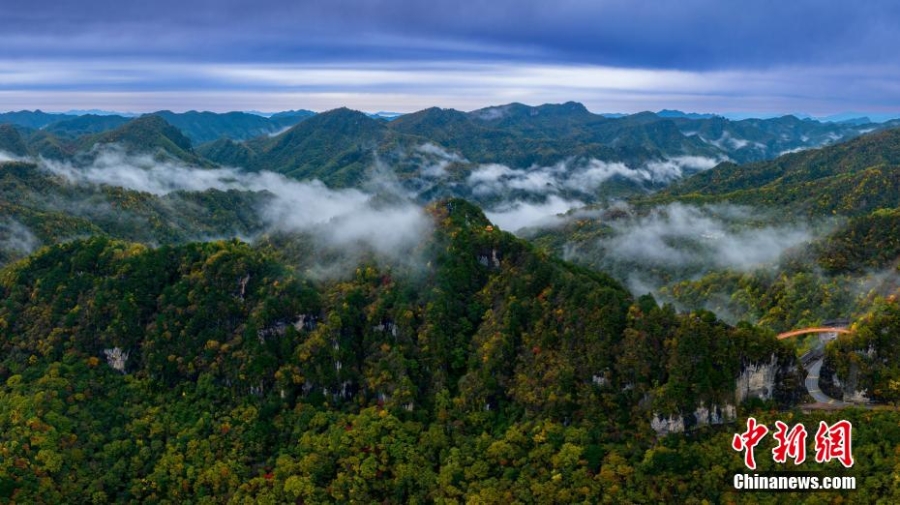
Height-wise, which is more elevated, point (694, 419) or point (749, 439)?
point (694, 419)

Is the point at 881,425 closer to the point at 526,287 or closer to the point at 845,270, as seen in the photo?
the point at 526,287

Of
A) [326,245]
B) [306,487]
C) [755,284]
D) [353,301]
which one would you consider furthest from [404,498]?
[755,284]

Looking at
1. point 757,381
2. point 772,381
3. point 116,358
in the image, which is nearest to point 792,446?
point 757,381

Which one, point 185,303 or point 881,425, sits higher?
point 185,303

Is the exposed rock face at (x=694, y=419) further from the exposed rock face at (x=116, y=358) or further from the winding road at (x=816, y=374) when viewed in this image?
the exposed rock face at (x=116, y=358)

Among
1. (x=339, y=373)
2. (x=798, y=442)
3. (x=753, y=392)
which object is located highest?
(x=753, y=392)

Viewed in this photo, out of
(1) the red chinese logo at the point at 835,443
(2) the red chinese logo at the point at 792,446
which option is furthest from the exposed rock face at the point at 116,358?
(1) the red chinese logo at the point at 835,443

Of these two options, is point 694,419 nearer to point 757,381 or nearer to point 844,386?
point 757,381

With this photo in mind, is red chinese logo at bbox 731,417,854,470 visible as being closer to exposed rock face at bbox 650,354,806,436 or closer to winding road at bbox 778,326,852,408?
exposed rock face at bbox 650,354,806,436
